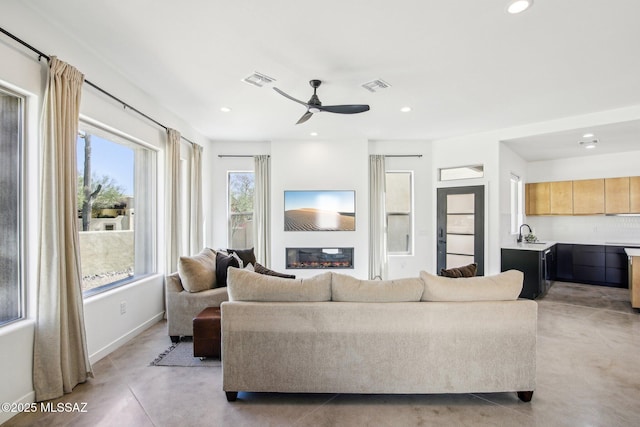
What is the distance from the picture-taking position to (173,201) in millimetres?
4133

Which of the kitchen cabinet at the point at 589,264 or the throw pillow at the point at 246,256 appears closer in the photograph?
the throw pillow at the point at 246,256

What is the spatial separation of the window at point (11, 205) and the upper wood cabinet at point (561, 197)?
8306 mm

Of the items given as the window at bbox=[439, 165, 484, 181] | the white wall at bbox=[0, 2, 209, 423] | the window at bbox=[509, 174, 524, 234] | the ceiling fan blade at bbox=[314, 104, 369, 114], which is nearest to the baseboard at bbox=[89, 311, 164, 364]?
the white wall at bbox=[0, 2, 209, 423]

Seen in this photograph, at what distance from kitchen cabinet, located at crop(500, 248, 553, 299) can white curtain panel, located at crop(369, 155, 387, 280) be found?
1975 millimetres

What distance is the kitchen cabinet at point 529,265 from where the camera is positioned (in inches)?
195

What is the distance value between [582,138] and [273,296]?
219 inches

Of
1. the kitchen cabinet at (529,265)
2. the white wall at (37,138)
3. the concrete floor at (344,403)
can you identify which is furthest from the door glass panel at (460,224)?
the white wall at (37,138)

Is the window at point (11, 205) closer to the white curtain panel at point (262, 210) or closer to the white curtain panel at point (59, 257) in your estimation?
the white curtain panel at point (59, 257)

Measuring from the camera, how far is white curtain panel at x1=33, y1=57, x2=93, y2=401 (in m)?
2.23

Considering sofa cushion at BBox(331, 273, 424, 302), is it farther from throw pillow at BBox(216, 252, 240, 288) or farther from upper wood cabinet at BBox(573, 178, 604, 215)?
upper wood cabinet at BBox(573, 178, 604, 215)

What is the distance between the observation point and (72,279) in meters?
2.38

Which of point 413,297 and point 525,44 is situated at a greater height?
point 525,44

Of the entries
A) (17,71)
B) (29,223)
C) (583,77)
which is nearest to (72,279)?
(29,223)

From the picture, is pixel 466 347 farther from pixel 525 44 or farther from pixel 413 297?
pixel 525 44
